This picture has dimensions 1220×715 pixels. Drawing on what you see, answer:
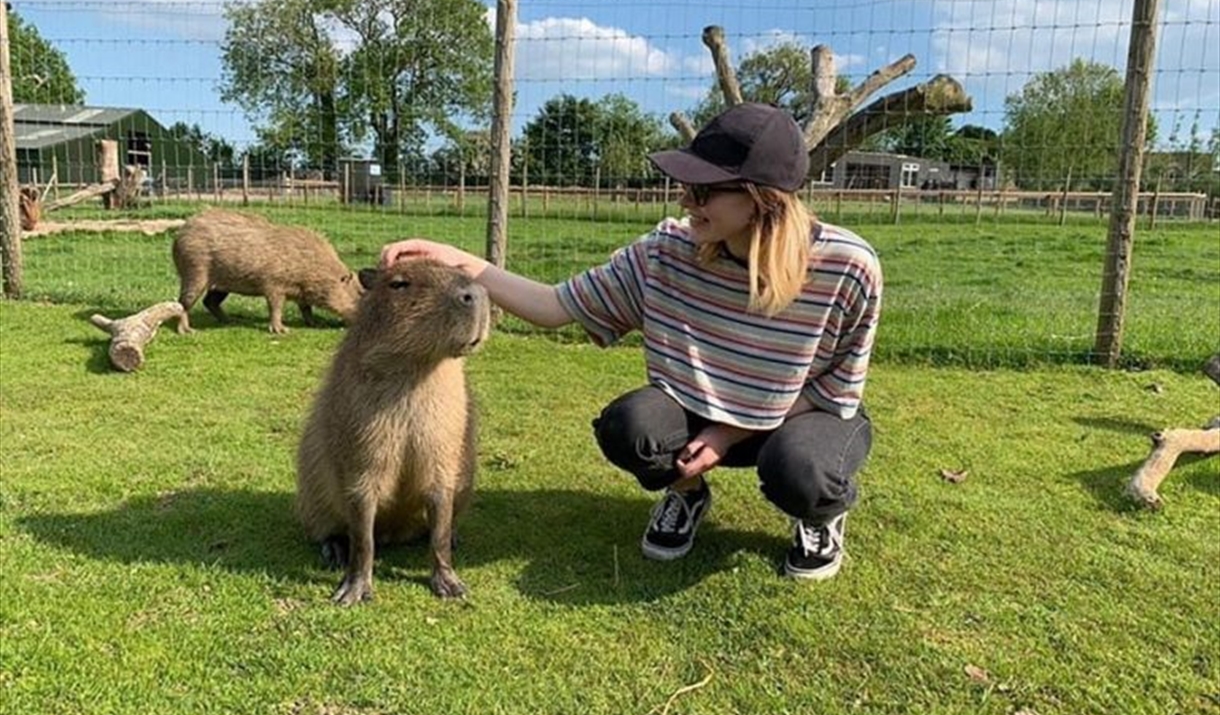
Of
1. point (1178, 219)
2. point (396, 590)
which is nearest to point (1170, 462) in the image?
point (396, 590)

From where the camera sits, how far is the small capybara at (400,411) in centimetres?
240

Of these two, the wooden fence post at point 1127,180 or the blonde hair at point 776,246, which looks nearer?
the blonde hair at point 776,246

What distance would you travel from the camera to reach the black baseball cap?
7.75ft

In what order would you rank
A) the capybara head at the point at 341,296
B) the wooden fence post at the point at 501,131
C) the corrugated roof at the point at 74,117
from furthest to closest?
1. the corrugated roof at the point at 74,117
2. the capybara head at the point at 341,296
3. the wooden fence post at the point at 501,131

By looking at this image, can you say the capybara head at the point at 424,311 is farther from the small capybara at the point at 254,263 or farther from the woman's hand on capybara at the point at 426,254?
the small capybara at the point at 254,263

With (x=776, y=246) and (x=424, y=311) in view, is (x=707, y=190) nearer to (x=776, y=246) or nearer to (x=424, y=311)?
(x=776, y=246)

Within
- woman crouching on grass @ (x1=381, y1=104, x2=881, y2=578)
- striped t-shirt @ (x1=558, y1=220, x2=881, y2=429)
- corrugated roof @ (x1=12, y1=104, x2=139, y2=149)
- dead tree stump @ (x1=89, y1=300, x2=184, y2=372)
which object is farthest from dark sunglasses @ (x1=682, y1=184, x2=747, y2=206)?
corrugated roof @ (x1=12, y1=104, x2=139, y2=149)

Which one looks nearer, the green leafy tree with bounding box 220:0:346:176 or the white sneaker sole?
the white sneaker sole

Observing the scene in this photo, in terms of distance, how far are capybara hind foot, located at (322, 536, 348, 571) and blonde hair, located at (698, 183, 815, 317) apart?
1.35 metres

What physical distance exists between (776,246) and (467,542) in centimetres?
130

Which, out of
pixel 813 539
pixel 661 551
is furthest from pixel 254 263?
pixel 813 539

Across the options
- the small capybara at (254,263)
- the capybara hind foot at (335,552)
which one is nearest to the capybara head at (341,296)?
the small capybara at (254,263)

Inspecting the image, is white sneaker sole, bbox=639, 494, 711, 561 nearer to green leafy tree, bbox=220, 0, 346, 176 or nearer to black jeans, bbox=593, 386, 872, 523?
black jeans, bbox=593, 386, 872, 523

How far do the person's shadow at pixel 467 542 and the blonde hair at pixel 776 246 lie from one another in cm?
84
